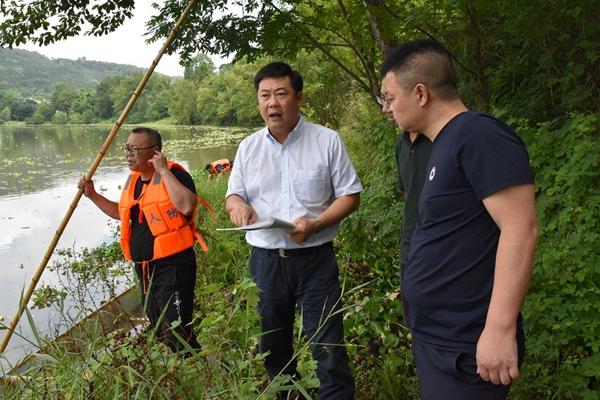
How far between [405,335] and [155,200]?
197 cm

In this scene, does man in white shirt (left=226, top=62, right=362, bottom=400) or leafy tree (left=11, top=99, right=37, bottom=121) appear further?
leafy tree (left=11, top=99, right=37, bottom=121)

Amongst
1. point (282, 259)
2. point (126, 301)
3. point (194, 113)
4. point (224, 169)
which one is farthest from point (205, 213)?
point (194, 113)

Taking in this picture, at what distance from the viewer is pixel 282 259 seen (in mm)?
2680

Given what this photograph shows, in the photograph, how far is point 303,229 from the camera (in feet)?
8.10

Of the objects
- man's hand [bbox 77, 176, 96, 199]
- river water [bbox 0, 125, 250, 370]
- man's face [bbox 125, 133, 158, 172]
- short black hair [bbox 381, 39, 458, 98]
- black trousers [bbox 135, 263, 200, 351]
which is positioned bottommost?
river water [bbox 0, 125, 250, 370]

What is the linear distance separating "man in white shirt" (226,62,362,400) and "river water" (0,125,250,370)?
112 cm

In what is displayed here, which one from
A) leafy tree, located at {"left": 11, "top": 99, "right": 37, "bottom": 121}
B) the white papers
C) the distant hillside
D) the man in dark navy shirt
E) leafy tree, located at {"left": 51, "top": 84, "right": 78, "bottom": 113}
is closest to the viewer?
the man in dark navy shirt

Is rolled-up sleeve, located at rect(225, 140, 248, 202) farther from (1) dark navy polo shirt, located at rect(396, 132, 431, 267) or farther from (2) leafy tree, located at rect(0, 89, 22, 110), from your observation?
(2) leafy tree, located at rect(0, 89, 22, 110)

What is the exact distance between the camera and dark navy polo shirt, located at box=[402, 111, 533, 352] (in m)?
1.48

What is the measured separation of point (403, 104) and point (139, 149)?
219cm

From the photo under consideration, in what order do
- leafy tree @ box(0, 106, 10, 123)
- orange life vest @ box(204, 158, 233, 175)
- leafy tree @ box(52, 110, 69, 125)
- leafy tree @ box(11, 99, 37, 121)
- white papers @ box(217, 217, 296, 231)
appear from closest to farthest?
white papers @ box(217, 217, 296, 231) → orange life vest @ box(204, 158, 233, 175) → leafy tree @ box(0, 106, 10, 123) → leafy tree @ box(11, 99, 37, 121) → leafy tree @ box(52, 110, 69, 125)

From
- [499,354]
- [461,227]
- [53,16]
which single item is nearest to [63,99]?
[53,16]

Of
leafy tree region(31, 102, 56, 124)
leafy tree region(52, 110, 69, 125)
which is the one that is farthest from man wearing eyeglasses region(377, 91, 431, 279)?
leafy tree region(31, 102, 56, 124)

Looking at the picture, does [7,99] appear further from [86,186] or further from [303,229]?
[303,229]
